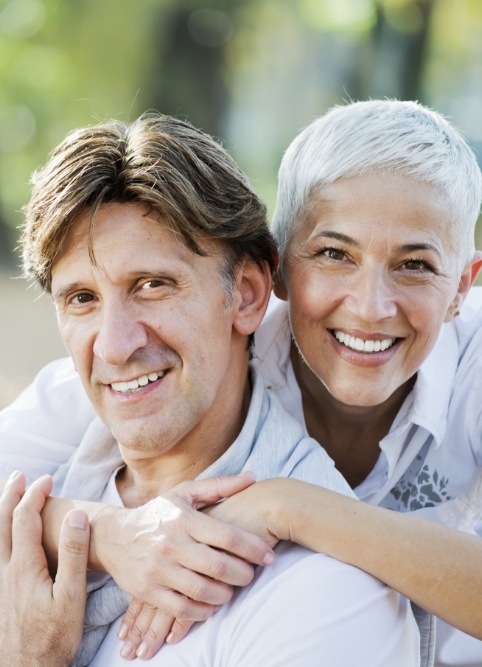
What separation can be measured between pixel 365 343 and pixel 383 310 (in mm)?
153

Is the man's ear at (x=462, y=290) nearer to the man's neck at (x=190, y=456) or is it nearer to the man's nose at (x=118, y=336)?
the man's neck at (x=190, y=456)

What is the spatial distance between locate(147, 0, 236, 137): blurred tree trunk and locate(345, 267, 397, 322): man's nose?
33.7 feet

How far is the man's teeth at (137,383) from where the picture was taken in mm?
2021

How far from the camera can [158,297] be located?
6.64ft

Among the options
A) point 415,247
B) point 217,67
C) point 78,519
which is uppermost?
point 217,67

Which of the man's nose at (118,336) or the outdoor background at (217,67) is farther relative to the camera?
the outdoor background at (217,67)

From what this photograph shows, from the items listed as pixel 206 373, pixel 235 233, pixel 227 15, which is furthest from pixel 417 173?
pixel 227 15

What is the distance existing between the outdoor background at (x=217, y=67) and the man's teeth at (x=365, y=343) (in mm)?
7483

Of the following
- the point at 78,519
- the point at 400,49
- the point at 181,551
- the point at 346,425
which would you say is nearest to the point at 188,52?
the point at 400,49

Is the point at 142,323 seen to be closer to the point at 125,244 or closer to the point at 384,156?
the point at 125,244

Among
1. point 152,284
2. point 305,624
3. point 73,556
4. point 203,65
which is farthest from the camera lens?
point 203,65

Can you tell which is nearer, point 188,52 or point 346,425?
point 346,425

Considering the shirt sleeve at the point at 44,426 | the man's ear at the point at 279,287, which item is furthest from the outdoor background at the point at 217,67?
the man's ear at the point at 279,287

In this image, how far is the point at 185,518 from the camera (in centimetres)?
179
